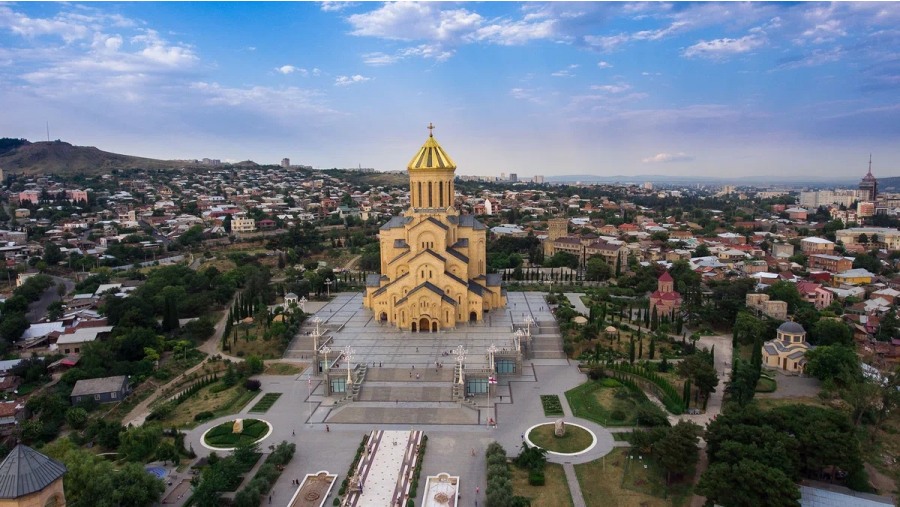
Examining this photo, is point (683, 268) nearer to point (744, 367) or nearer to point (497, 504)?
point (744, 367)

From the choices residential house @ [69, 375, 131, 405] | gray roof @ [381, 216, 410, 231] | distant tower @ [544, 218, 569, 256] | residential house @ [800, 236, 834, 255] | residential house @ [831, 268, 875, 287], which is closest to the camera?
residential house @ [69, 375, 131, 405]

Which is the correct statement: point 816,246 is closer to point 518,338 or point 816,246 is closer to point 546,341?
point 546,341

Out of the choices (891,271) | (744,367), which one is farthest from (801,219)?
(744,367)

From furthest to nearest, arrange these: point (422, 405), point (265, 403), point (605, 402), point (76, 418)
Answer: point (265, 403), point (605, 402), point (422, 405), point (76, 418)

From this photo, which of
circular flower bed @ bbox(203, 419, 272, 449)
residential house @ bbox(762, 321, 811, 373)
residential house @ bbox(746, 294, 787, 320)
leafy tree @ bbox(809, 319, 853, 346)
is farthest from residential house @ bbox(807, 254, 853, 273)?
circular flower bed @ bbox(203, 419, 272, 449)

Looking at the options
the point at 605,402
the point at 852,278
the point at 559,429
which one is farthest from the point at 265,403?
the point at 852,278

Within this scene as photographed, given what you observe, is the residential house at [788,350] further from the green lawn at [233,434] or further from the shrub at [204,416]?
the shrub at [204,416]

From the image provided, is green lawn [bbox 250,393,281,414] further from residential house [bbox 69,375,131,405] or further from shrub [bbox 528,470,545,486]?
shrub [bbox 528,470,545,486]
